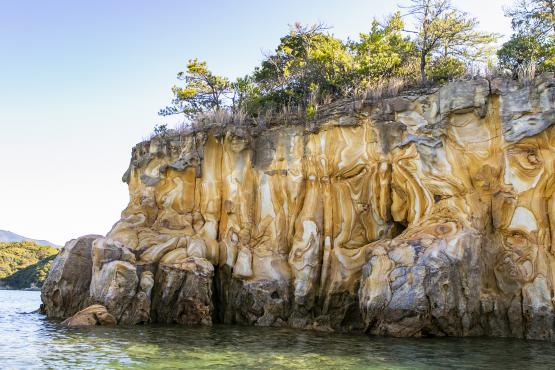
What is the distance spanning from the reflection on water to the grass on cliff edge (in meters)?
52.6

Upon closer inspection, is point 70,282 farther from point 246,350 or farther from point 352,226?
point 352,226

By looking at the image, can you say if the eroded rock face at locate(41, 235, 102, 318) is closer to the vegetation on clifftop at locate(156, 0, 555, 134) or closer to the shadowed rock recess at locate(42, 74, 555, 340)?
the shadowed rock recess at locate(42, 74, 555, 340)

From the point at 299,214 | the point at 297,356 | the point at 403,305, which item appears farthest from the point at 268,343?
the point at 299,214

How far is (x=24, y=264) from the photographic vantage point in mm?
71312

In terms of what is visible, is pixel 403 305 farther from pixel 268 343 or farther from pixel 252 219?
pixel 252 219

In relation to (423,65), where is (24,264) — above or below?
below

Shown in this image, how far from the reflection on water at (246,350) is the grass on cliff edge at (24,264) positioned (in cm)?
5261

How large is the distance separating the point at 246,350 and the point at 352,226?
7.05 m

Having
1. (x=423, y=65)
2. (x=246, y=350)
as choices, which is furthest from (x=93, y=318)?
(x=423, y=65)

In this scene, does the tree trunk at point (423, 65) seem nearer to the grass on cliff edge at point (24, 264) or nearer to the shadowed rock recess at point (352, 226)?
the shadowed rock recess at point (352, 226)

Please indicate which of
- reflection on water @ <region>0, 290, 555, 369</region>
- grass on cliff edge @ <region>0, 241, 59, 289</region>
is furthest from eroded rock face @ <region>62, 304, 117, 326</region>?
grass on cliff edge @ <region>0, 241, 59, 289</region>

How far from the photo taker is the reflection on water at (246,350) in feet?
31.3

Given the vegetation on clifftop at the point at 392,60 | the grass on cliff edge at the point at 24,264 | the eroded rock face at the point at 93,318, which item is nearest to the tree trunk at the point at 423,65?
the vegetation on clifftop at the point at 392,60

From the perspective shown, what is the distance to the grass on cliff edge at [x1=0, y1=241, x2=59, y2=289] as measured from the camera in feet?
210
